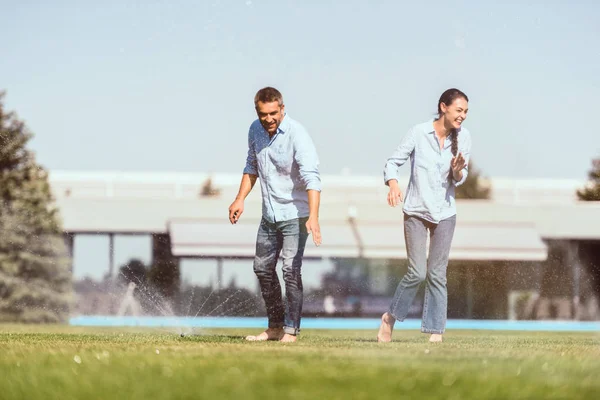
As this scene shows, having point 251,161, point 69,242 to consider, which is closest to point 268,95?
point 251,161

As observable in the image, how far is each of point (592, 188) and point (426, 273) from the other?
94.9 feet

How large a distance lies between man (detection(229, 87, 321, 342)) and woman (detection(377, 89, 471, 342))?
0.57 meters

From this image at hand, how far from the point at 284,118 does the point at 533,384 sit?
353 cm

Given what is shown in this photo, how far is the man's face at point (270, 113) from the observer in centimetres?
671

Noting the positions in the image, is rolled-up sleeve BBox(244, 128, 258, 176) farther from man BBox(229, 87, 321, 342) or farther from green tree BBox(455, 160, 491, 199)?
green tree BBox(455, 160, 491, 199)

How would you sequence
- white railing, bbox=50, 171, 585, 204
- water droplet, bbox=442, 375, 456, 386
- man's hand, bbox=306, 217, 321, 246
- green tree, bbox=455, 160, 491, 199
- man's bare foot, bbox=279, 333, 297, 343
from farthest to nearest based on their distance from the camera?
green tree, bbox=455, 160, 491, 199
white railing, bbox=50, 171, 585, 204
man's bare foot, bbox=279, 333, 297, 343
man's hand, bbox=306, 217, 321, 246
water droplet, bbox=442, 375, 456, 386

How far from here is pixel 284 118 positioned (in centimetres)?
692

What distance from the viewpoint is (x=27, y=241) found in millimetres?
25375

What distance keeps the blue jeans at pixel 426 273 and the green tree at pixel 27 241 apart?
17.8 metres

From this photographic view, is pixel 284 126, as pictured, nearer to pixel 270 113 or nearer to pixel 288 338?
pixel 270 113

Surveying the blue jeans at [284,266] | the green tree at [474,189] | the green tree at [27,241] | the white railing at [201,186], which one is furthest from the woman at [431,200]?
the green tree at [474,189]

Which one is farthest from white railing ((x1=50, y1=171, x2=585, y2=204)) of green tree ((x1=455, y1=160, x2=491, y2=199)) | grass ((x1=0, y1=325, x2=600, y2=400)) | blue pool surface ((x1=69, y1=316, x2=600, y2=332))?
grass ((x1=0, y1=325, x2=600, y2=400))

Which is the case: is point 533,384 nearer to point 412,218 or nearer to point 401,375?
point 401,375

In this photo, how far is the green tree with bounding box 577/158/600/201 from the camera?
96.0 ft
